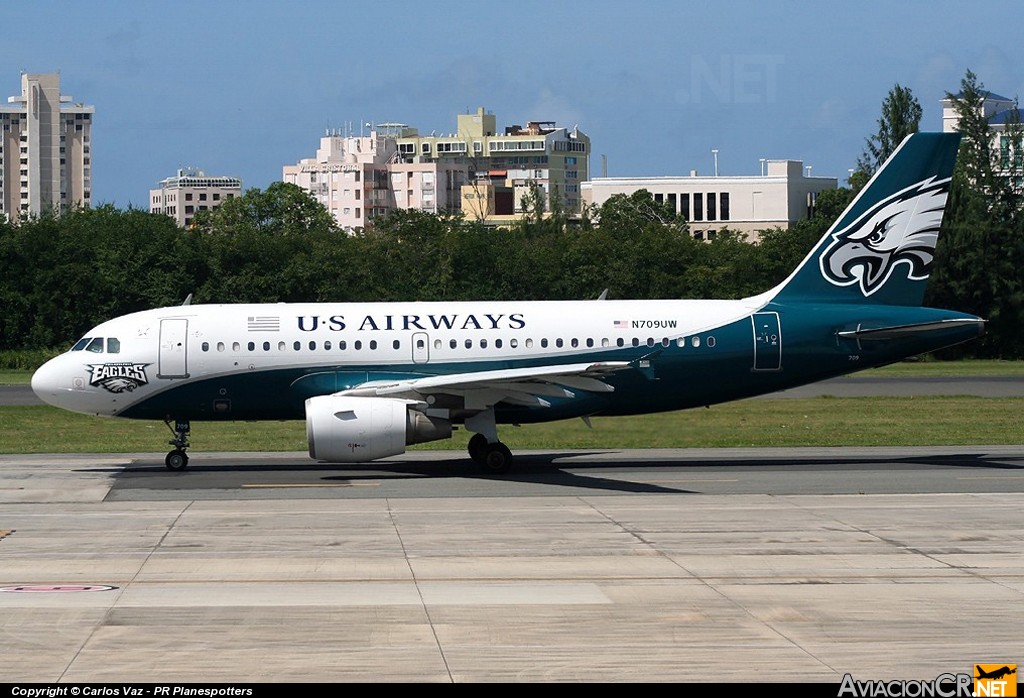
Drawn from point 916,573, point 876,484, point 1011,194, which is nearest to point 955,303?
point 1011,194

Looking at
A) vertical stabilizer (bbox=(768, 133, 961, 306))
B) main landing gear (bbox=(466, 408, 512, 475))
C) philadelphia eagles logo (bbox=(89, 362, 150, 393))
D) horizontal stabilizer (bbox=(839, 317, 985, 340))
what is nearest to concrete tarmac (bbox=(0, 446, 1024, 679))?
main landing gear (bbox=(466, 408, 512, 475))

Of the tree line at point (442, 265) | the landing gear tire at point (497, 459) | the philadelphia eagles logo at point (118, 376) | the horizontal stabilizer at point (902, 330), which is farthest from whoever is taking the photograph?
the tree line at point (442, 265)

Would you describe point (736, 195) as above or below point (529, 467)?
above

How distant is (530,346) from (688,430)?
18.8 ft

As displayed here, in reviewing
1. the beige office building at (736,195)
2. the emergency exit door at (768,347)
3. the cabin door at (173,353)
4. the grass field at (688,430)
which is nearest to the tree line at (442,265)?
the grass field at (688,430)

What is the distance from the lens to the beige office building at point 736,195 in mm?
162750

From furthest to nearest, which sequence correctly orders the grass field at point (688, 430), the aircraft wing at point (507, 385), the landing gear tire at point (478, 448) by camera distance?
the grass field at point (688, 430) < the landing gear tire at point (478, 448) < the aircraft wing at point (507, 385)

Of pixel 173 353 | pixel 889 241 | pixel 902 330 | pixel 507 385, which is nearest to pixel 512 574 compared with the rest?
pixel 507 385

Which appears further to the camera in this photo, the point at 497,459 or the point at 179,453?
the point at 179,453

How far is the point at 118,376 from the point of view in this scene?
97.3 feet

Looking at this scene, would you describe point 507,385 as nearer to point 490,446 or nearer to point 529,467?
point 490,446

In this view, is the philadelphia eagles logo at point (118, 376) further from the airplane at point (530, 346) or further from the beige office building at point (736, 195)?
the beige office building at point (736, 195)

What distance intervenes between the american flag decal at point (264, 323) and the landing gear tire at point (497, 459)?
5195 millimetres

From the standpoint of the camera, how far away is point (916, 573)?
17766 mm
